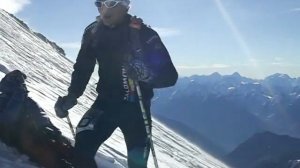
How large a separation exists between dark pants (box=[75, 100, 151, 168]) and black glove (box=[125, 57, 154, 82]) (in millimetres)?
423

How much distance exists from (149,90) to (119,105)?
520 millimetres

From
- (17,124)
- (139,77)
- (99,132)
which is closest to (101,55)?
(139,77)

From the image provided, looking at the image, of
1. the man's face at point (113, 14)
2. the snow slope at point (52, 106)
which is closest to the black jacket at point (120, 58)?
the man's face at point (113, 14)

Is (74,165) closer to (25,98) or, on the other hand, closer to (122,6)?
(25,98)

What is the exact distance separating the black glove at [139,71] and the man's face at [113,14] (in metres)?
0.62

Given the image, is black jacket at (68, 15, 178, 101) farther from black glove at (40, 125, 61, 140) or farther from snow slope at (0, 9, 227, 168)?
snow slope at (0, 9, 227, 168)

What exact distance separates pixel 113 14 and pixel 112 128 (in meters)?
1.67

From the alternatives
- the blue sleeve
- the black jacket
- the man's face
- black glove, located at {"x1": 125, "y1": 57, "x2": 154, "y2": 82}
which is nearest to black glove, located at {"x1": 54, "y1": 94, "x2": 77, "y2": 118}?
the blue sleeve

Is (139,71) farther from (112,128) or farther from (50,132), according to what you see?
(50,132)

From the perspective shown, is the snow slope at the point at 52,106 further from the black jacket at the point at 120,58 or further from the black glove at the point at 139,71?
the black glove at the point at 139,71

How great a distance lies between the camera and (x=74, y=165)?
21.6 feet

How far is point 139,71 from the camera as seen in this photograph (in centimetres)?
630


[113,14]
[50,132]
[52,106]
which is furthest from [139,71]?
[52,106]

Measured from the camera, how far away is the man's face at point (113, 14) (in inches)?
244
